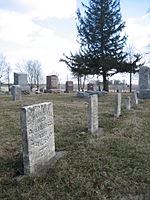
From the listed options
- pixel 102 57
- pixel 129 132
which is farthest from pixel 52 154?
pixel 102 57

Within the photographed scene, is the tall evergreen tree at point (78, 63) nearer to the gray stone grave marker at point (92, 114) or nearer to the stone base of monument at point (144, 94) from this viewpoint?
the stone base of monument at point (144, 94)

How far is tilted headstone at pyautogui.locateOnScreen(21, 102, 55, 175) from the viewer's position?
11.3 ft

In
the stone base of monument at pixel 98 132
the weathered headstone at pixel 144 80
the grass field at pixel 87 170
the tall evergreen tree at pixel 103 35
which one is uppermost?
the tall evergreen tree at pixel 103 35

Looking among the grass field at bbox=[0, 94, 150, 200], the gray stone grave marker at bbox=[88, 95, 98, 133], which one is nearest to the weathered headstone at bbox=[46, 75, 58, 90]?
the gray stone grave marker at bbox=[88, 95, 98, 133]

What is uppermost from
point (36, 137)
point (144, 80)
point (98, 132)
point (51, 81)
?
point (51, 81)

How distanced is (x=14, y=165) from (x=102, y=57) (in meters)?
21.4

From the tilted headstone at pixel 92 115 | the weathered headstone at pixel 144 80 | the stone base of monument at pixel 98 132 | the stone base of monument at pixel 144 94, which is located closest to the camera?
the stone base of monument at pixel 98 132

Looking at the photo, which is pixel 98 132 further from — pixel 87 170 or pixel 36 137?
pixel 36 137

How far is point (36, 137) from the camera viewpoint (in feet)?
12.1

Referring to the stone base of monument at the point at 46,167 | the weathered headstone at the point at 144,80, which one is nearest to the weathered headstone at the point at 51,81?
the weathered headstone at the point at 144,80

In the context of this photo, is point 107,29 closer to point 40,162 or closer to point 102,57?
point 102,57

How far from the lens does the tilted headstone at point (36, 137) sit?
3.44 m

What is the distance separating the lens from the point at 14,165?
12.8 ft

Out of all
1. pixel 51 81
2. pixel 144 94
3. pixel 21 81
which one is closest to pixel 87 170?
pixel 144 94
